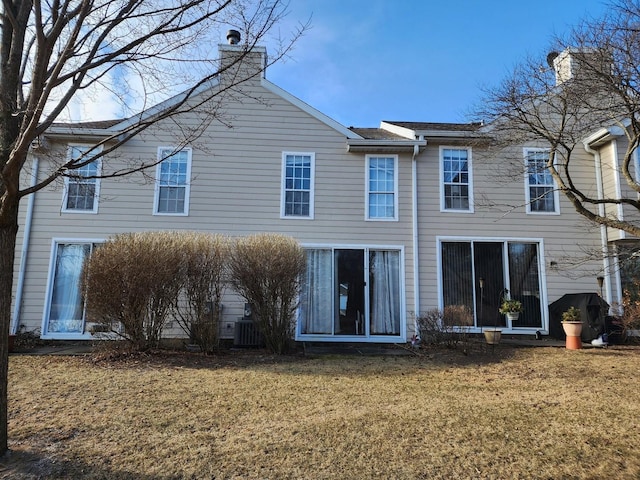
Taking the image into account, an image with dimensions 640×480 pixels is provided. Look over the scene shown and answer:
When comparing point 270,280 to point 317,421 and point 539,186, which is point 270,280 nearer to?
point 317,421

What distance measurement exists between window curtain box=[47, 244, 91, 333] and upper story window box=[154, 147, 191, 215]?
78.0 inches

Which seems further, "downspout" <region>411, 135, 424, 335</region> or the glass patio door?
"downspout" <region>411, 135, 424, 335</region>

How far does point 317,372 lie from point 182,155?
6564mm

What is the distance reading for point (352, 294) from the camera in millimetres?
10031

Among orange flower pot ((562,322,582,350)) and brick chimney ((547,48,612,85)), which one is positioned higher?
brick chimney ((547,48,612,85))

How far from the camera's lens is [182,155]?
10328 millimetres

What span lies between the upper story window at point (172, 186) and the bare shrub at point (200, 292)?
2.38 metres

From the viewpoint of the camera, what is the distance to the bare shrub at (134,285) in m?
7.12

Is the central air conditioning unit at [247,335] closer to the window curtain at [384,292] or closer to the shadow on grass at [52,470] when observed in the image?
the window curtain at [384,292]

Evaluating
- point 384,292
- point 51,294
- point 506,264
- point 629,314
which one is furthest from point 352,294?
point 51,294

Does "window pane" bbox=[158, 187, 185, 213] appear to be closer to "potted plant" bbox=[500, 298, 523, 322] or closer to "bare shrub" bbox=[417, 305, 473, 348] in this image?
"bare shrub" bbox=[417, 305, 473, 348]

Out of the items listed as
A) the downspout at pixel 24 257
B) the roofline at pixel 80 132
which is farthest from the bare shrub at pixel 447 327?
the downspout at pixel 24 257

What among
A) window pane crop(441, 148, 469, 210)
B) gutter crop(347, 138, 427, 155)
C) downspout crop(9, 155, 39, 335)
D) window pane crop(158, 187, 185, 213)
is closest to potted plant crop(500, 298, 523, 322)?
window pane crop(441, 148, 469, 210)

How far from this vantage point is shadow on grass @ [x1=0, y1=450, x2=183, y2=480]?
10.7ft
